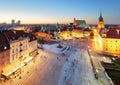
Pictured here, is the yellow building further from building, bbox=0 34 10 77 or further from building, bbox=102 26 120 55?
building, bbox=0 34 10 77

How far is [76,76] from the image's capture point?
35594 millimetres

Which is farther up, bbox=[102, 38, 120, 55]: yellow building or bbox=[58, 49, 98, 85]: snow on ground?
bbox=[102, 38, 120, 55]: yellow building

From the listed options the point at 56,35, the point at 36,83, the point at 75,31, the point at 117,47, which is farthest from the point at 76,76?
the point at 75,31

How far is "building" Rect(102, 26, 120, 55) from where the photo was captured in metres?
69.0

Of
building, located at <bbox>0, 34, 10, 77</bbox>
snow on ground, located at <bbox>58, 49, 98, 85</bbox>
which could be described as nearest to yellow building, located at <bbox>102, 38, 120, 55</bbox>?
snow on ground, located at <bbox>58, 49, 98, 85</bbox>

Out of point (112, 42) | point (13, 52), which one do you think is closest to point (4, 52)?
point (13, 52)

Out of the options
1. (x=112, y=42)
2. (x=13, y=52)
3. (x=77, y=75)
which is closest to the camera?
(x=77, y=75)

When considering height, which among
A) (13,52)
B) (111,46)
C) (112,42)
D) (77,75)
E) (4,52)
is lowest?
(77,75)

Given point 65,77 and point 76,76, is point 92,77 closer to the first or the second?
point 76,76

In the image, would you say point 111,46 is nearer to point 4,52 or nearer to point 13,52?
point 13,52

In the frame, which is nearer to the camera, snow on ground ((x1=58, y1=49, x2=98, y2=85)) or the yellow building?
snow on ground ((x1=58, y1=49, x2=98, y2=85))

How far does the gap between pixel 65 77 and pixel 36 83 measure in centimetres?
730

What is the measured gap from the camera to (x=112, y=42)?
231 feet

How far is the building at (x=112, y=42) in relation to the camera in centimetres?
6900
